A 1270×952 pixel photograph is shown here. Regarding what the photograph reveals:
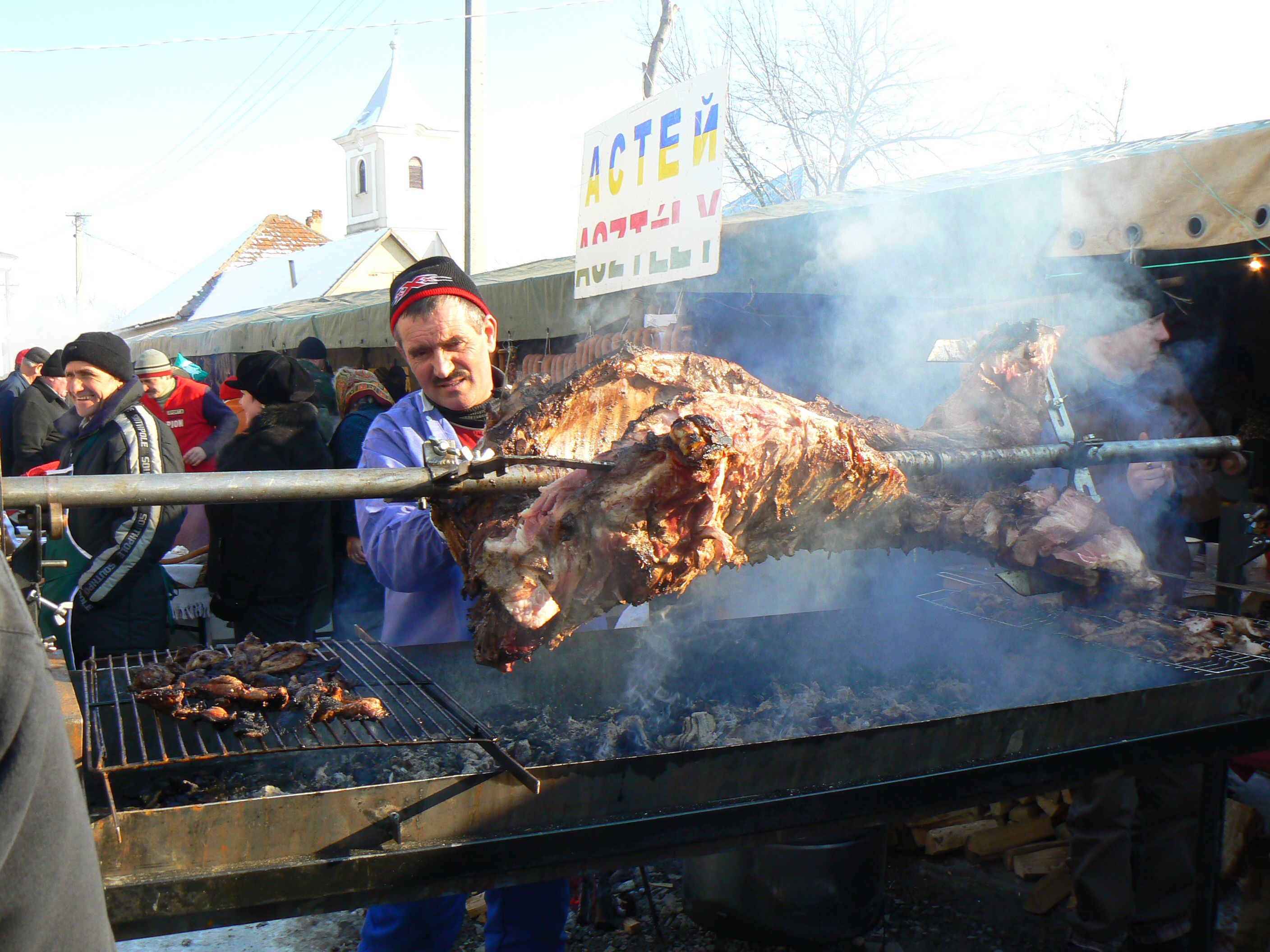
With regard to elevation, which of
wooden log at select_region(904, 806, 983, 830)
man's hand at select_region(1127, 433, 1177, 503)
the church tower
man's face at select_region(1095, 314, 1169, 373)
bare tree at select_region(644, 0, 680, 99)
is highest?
the church tower

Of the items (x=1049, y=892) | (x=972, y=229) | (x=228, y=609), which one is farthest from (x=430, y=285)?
(x=1049, y=892)

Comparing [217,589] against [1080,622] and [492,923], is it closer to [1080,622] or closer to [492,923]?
[492,923]

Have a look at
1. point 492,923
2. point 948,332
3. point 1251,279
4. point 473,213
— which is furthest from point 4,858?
point 473,213

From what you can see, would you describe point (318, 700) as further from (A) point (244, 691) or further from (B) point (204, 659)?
(B) point (204, 659)

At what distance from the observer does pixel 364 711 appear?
6.73 feet

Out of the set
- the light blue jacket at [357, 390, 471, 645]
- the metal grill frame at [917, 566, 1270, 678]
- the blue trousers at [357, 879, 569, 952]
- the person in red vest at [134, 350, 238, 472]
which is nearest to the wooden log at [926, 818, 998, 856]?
the metal grill frame at [917, 566, 1270, 678]

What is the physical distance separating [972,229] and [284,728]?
4226 millimetres

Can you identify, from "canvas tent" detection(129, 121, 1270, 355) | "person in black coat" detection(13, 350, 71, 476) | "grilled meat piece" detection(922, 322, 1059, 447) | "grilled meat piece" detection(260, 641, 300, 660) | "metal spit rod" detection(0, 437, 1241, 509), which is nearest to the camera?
"metal spit rod" detection(0, 437, 1241, 509)

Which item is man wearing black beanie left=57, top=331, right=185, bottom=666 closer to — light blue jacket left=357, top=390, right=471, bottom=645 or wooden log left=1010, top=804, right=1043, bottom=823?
light blue jacket left=357, top=390, right=471, bottom=645

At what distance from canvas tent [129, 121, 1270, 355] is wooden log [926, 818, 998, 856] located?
2.75 m

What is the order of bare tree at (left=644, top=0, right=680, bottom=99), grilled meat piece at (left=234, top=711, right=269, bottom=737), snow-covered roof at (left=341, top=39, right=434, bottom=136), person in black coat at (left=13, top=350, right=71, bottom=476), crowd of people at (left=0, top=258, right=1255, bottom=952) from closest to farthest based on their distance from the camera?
grilled meat piece at (left=234, top=711, right=269, bottom=737) → crowd of people at (left=0, top=258, right=1255, bottom=952) → person in black coat at (left=13, top=350, right=71, bottom=476) → bare tree at (left=644, top=0, right=680, bottom=99) → snow-covered roof at (left=341, top=39, right=434, bottom=136)

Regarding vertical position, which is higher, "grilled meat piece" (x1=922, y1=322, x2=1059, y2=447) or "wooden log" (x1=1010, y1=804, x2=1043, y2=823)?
"grilled meat piece" (x1=922, y1=322, x2=1059, y2=447)

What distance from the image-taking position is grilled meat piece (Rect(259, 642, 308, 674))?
233 centimetres

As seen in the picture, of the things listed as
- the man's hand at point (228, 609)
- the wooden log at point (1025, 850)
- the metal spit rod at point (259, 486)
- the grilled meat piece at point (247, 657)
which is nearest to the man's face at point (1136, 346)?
the wooden log at point (1025, 850)
